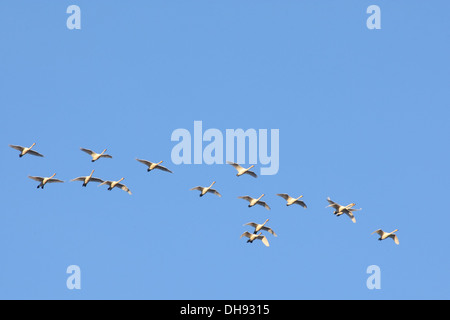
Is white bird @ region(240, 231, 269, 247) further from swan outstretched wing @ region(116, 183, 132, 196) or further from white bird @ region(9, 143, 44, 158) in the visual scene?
white bird @ region(9, 143, 44, 158)

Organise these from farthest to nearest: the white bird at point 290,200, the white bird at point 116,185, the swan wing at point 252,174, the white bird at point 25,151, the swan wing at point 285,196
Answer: the white bird at point 116,185 → the swan wing at point 285,196 → the white bird at point 290,200 → the white bird at point 25,151 → the swan wing at point 252,174

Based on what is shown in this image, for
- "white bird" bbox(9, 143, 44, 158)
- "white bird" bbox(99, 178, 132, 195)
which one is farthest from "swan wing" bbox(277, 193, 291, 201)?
"white bird" bbox(9, 143, 44, 158)

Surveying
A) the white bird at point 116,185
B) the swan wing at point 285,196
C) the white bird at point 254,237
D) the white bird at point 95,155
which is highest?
the white bird at point 95,155

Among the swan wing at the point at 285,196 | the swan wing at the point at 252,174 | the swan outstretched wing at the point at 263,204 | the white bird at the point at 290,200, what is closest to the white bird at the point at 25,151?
the swan wing at the point at 252,174

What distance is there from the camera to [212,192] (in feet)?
451

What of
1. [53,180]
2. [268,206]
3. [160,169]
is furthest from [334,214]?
[53,180]

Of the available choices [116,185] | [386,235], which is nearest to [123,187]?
[116,185]

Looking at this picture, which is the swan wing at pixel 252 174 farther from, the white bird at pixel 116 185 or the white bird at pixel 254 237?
the white bird at pixel 116 185

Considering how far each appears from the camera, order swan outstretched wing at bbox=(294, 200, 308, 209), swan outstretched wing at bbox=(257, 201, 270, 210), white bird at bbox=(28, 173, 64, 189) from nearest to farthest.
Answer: white bird at bbox=(28, 173, 64, 189) < swan outstretched wing at bbox=(294, 200, 308, 209) < swan outstretched wing at bbox=(257, 201, 270, 210)

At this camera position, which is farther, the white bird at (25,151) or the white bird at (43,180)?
the white bird at (43,180)

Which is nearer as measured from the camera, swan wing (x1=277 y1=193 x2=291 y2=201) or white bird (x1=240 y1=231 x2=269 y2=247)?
swan wing (x1=277 y1=193 x2=291 y2=201)

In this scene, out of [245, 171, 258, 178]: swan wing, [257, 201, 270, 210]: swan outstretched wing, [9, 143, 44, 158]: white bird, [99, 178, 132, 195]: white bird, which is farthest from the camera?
[99, 178, 132, 195]: white bird
